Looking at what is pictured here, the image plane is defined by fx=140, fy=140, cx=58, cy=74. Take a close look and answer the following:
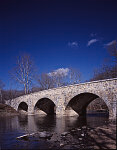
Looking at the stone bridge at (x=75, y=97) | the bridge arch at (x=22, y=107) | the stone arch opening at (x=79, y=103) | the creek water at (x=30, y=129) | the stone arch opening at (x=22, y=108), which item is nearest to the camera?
the creek water at (x=30, y=129)

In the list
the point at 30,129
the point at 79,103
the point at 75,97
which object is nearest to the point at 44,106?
the point at 79,103

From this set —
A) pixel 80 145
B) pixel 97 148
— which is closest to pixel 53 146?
pixel 80 145

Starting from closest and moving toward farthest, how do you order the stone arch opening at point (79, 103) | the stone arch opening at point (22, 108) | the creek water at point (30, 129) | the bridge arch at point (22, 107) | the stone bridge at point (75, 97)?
the creek water at point (30, 129) < the stone bridge at point (75, 97) < the stone arch opening at point (79, 103) < the bridge arch at point (22, 107) < the stone arch opening at point (22, 108)

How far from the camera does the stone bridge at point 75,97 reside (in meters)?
12.9

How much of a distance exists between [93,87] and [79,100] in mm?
3799

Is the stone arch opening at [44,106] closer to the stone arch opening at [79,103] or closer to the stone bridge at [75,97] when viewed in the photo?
the stone bridge at [75,97]

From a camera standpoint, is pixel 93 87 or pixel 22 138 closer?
pixel 22 138

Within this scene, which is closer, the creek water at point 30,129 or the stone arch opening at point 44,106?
the creek water at point 30,129

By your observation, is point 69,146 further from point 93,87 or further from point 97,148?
point 93,87

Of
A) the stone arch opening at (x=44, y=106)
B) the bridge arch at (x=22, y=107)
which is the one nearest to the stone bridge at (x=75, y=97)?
the stone arch opening at (x=44, y=106)

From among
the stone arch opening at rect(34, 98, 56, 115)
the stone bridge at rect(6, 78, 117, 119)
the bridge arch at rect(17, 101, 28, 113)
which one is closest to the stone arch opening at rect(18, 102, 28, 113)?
the bridge arch at rect(17, 101, 28, 113)

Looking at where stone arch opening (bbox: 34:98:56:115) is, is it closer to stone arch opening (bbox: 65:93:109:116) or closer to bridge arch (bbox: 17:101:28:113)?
stone arch opening (bbox: 65:93:109:116)

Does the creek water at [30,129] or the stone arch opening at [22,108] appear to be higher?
the creek water at [30,129]

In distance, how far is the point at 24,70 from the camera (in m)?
28.3
